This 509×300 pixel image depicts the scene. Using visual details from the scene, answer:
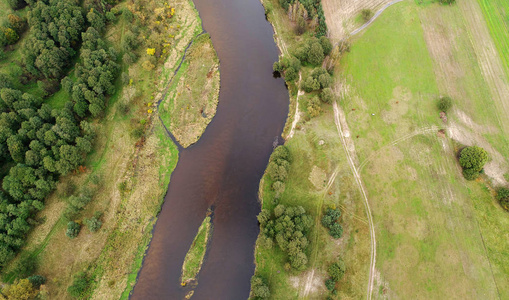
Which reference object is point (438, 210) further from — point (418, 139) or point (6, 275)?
point (6, 275)

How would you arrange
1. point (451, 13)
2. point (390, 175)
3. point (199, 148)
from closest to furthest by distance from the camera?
point (390, 175) → point (199, 148) → point (451, 13)

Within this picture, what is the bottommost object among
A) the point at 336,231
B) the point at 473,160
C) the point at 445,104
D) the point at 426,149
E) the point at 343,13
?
the point at 473,160

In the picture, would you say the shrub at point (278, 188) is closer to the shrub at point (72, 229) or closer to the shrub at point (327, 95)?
the shrub at point (327, 95)

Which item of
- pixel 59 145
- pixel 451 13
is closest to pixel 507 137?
pixel 451 13

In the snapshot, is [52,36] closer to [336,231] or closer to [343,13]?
[343,13]

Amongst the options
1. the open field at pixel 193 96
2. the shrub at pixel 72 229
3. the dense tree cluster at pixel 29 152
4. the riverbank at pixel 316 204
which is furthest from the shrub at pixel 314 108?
the shrub at pixel 72 229

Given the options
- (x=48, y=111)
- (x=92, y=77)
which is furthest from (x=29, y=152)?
(x=92, y=77)
